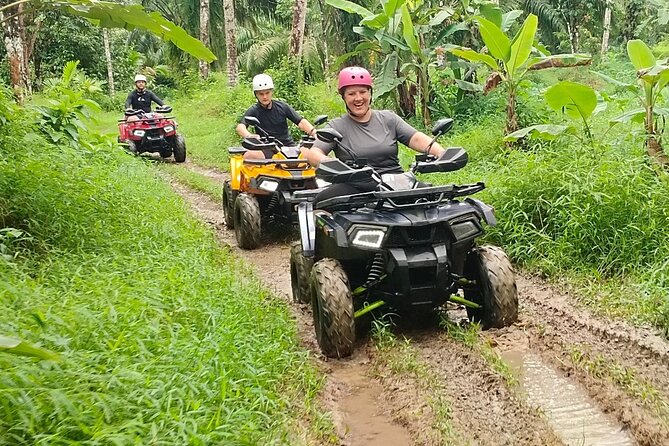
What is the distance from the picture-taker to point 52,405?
2.61 meters

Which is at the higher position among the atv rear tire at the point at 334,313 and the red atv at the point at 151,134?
the red atv at the point at 151,134

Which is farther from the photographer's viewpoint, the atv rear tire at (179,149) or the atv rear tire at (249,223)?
the atv rear tire at (179,149)

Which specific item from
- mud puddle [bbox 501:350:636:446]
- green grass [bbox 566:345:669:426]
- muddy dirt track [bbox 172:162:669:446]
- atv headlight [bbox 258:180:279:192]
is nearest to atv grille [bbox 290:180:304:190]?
atv headlight [bbox 258:180:279:192]

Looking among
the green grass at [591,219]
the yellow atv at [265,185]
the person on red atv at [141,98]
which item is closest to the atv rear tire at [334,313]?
the green grass at [591,219]

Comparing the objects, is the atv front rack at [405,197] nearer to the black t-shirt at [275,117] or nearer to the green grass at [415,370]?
the green grass at [415,370]

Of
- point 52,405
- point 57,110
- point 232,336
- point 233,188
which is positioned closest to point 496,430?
point 232,336

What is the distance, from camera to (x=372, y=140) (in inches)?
202

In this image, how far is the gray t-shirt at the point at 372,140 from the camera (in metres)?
5.11

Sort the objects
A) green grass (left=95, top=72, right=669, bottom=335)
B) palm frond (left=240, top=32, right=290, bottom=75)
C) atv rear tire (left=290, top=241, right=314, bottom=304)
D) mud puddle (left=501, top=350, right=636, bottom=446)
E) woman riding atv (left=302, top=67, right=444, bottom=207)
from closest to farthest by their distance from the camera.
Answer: mud puddle (left=501, top=350, right=636, bottom=446) < green grass (left=95, top=72, right=669, bottom=335) < woman riding atv (left=302, top=67, right=444, bottom=207) < atv rear tire (left=290, top=241, right=314, bottom=304) < palm frond (left=240, top=32, right=290, bottom=75)

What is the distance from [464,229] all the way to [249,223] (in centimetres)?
343

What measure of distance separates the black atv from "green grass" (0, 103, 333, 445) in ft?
1.51

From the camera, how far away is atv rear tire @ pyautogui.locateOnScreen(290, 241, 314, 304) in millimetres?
5232

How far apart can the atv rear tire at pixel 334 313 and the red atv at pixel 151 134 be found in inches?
430

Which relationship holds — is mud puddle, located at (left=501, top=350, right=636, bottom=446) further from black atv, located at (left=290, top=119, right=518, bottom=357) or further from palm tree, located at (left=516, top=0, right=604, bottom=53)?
palm tree, located at (left=516, top=0, right=604, bottom=53)
